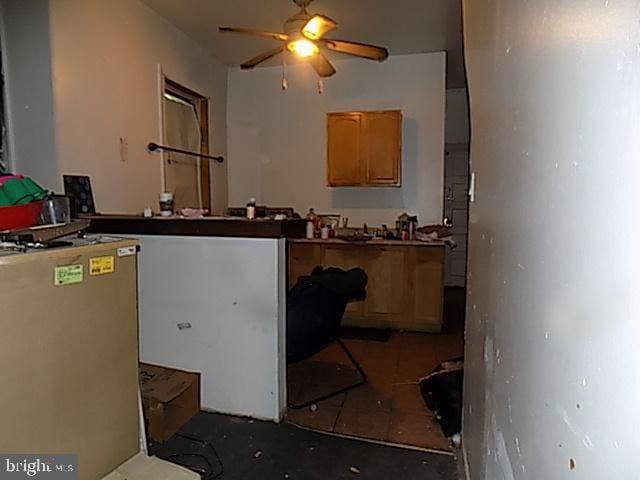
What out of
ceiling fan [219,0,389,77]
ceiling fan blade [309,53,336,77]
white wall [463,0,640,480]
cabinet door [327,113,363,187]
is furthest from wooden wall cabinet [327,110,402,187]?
white wall [463,0,640,480]

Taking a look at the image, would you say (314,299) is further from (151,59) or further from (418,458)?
(151,59)

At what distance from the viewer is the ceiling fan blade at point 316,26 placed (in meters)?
2.84

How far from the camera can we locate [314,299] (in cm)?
276

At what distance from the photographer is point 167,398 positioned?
232cm

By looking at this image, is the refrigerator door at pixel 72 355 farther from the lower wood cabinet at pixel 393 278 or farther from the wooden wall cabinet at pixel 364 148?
the wooden wall cabinet at pixel 364 148

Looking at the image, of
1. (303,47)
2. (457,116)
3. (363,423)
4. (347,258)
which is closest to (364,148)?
(347,258)

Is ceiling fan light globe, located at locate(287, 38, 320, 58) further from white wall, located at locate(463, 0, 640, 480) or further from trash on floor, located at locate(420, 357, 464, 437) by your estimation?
trash on floor, located at locate(420, 357, 464, 437)

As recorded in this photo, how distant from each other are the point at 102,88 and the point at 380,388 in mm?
2807

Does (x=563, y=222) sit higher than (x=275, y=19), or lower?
lower

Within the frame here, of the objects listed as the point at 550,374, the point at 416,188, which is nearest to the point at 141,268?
the point at 550,374

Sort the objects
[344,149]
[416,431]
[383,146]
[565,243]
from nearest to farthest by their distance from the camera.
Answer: [565,243] → [416,431] → [383,146] → [344,149]

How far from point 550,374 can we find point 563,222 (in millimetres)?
265

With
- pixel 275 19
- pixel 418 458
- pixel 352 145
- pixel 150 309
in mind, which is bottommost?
pixel 418 458

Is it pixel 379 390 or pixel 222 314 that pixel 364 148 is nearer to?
pixel 379 390
